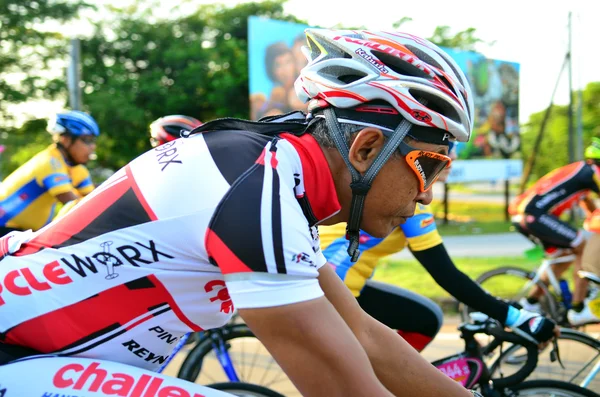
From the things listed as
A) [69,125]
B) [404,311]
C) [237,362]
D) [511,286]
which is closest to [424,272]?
[511,286]

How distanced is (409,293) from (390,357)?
1454 mm

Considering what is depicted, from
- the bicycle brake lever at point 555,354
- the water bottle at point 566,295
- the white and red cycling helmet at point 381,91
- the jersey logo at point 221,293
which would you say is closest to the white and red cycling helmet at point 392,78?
the white and red cycling helmet at point 381,91

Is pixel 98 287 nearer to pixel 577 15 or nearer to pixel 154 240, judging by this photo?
pixel 154 240

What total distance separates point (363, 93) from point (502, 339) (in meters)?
1.84

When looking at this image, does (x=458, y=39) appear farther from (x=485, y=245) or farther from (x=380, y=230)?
(x=380, y=230)

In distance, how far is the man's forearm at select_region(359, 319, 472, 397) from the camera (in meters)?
1.69

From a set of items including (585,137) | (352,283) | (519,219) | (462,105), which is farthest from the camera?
(585,137)

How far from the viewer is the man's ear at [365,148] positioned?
143 centimetres

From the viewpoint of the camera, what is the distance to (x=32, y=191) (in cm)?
474

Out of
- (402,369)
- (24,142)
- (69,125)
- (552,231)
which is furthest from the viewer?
(24,142)

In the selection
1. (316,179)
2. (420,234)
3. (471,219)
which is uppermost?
(316,179)

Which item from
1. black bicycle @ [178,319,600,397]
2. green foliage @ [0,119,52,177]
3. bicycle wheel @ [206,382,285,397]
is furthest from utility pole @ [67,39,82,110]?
green foliage @ [0,119,52,177]

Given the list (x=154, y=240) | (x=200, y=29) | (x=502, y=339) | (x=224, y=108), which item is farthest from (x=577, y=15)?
(x=154, y=240)

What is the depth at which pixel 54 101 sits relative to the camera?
24.8 metres
